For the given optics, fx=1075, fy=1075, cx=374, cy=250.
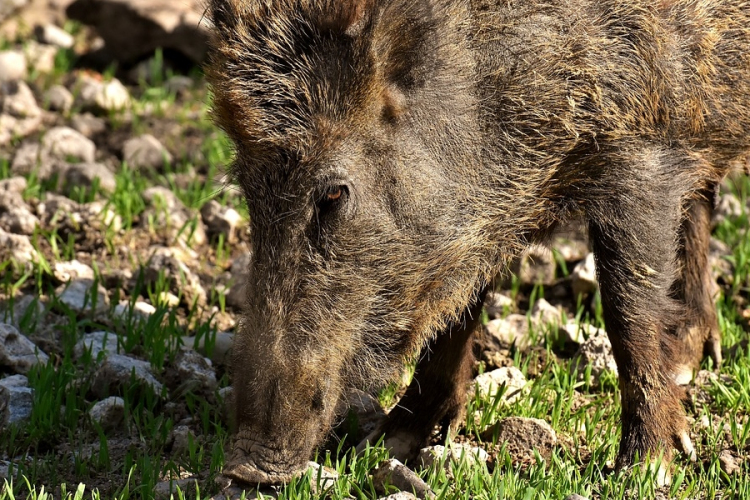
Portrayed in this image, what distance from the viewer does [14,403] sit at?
14.8ft

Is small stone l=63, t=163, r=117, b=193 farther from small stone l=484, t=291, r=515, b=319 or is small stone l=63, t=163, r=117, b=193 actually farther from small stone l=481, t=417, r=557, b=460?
small stone l=481, t=417, r=557, b=460

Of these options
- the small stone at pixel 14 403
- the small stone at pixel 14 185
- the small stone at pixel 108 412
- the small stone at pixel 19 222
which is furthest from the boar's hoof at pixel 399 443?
the small stone at pixel 14 185

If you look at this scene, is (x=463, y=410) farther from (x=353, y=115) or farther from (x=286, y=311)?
(x=353, y=115)

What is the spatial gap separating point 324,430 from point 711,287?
2545 mm

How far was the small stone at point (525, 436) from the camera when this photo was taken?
171 inches

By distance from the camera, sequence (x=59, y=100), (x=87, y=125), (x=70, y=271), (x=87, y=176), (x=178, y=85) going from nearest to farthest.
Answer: (x=70, y=271)
(x=87, y=176)
(x=87, y=125)
(x=59, y=100)
(x=178, y=85)

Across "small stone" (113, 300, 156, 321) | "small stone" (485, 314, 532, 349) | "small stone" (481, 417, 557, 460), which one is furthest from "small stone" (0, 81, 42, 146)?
"small stone" (481, 417, 557, 460)

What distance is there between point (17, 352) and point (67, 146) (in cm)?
227

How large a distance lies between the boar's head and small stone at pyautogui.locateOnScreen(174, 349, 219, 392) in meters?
1.01

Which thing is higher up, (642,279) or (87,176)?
(642,279)

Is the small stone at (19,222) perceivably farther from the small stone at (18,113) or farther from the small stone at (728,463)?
the small stone at (728,463)

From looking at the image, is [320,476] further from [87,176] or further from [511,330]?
[87,176]

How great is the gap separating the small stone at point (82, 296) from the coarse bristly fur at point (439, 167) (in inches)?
68.3

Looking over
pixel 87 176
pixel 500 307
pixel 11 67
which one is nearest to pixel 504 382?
pixel 500 307
